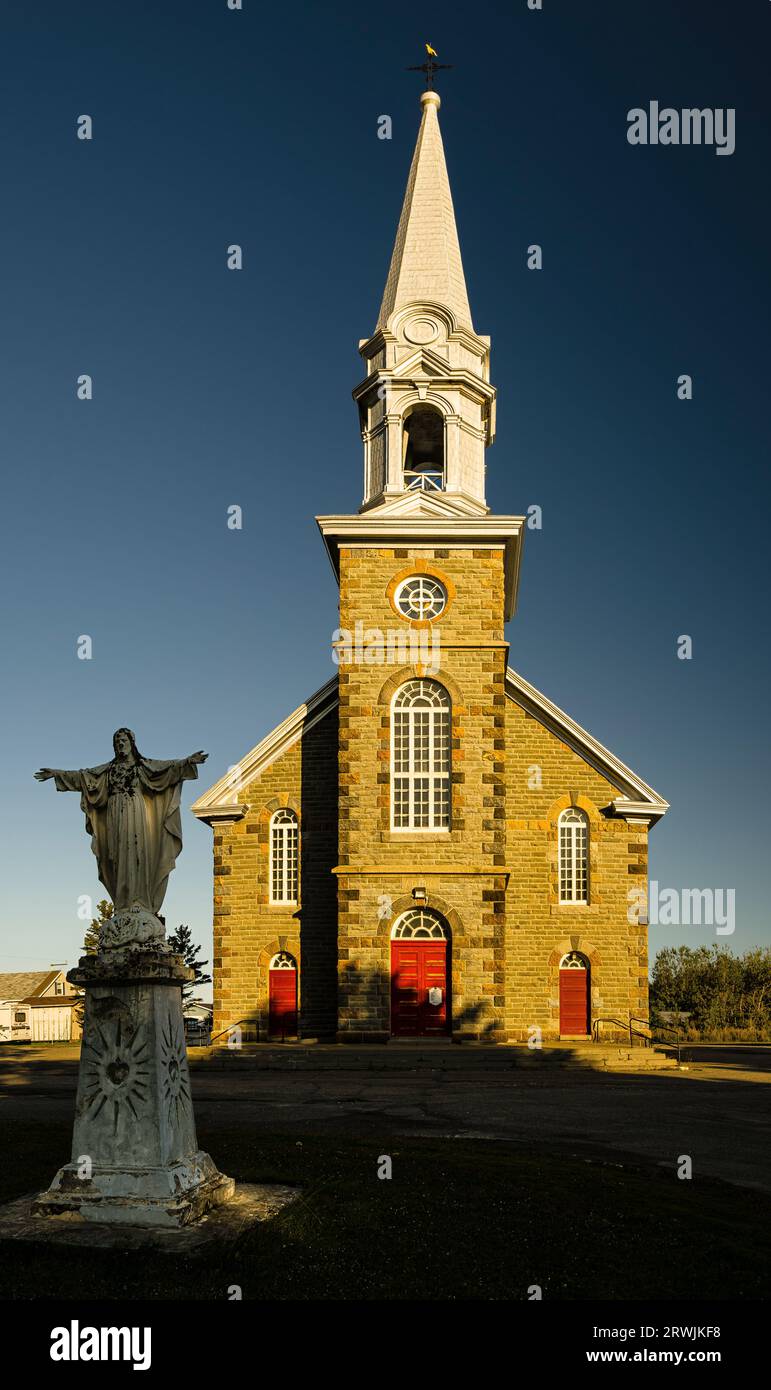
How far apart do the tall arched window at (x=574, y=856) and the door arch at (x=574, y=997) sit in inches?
59.1

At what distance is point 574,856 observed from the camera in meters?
31.8

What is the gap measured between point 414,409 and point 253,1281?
2609cm

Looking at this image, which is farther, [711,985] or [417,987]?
[711,985]

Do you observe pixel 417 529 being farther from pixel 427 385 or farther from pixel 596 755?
pixel 596 755

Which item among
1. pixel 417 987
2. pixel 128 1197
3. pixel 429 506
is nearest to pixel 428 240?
pixel 429 506

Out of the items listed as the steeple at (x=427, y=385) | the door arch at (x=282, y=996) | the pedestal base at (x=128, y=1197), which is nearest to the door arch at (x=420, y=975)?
the door arch at (x=282, y=996)

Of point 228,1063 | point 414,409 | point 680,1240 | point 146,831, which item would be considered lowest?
point 228,1063

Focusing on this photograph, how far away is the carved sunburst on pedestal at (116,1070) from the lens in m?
10.1

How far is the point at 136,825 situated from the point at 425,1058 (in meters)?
17.1

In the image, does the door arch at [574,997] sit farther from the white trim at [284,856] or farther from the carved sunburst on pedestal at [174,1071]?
the carved sunburst on pedestal at [174,1071]
